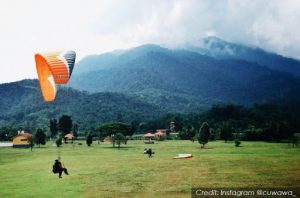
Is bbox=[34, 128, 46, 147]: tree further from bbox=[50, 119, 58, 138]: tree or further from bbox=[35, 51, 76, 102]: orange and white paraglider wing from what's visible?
Answer: bbox=[35, 51, 76, 102]: orange and white paraglider wing

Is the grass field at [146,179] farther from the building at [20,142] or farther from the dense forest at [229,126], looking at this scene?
the building at [20,142]

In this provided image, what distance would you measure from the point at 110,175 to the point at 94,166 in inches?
316

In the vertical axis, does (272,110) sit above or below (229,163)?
above

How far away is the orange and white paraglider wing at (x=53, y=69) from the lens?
942 inches

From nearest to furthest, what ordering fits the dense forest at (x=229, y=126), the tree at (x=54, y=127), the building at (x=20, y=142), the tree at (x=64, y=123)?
1. the building at (x=20, y=142)
2. the dense forest at (x=229, y=126)
3. the tree at (x=64, y=123)
4. the tree at (x=54, y=127)

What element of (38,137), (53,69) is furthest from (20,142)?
(53,69)

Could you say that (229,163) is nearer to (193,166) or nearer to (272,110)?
(193,166)

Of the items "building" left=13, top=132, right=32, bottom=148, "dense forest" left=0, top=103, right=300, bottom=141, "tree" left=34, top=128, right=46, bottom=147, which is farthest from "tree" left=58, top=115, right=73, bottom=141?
"tree" left=34, top=128, right=46, bottom=147

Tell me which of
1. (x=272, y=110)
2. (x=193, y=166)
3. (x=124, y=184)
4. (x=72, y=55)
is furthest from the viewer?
(x=272, y=110)

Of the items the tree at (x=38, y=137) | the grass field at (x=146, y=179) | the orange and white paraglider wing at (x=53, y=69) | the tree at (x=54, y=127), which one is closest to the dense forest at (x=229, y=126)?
the tree at (x=54, y=127)

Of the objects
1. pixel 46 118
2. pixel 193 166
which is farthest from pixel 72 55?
pixel 46 118

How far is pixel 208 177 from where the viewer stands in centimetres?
3155

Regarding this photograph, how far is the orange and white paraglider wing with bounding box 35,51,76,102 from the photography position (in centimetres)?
2392

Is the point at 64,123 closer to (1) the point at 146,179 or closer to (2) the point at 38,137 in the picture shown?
(2) the point at 38,137
